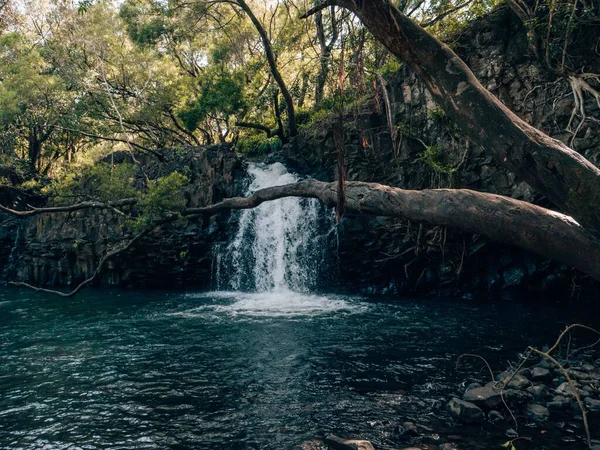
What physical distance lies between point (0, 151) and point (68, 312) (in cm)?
1455

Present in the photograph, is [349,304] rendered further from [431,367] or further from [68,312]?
[68,312]

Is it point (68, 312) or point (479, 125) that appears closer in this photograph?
point (479, 125)

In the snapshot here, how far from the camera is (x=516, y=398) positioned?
5.58 m

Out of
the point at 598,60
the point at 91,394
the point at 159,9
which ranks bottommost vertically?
the point at 91,394

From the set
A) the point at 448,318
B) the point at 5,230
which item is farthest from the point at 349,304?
the point at 5,230

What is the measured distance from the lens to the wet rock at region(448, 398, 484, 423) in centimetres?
520

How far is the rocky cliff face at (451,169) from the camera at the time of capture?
39.8ft

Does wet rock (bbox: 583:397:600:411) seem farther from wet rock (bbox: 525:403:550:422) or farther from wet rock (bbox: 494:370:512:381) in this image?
wet rock (bbox: 494:370:512:381)

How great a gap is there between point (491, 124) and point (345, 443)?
3.85 meters

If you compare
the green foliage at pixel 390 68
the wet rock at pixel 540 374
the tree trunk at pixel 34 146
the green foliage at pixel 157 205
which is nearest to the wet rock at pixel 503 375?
the wet rock at pixel 540 374

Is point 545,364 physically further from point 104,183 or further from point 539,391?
point 104,183

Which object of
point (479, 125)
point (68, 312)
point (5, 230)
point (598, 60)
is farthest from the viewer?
point (5, 230)

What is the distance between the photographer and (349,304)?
44.5ft

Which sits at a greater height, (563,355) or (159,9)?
(159,9)
